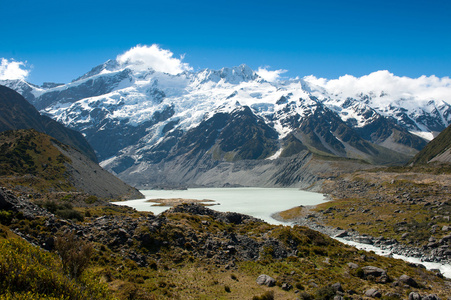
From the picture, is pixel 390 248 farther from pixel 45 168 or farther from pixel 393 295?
pixel 45 168

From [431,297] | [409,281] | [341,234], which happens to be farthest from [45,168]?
[431,297]

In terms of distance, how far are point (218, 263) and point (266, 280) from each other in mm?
7466

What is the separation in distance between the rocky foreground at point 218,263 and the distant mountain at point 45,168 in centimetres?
9364

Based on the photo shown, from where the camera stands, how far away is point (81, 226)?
39375 millimetres

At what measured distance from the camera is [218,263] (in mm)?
38219

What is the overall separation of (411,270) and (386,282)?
8159 mm

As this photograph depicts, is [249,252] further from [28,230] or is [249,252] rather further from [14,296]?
[14,296]

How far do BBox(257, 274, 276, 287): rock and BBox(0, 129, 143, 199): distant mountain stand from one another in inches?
4330

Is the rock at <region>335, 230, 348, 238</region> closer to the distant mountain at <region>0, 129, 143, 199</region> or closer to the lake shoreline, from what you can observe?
the lake shoreline

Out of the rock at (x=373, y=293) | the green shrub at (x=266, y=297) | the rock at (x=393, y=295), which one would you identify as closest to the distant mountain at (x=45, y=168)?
the green shrub at (x=266, y=297)

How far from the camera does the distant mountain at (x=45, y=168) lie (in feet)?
414

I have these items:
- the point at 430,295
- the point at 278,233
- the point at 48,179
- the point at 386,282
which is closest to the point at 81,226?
the point at 278,233

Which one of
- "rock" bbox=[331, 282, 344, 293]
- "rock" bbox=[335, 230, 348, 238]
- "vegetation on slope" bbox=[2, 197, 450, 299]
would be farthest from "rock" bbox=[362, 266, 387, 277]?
"rock" bbox=[335, 230, 348, 238]

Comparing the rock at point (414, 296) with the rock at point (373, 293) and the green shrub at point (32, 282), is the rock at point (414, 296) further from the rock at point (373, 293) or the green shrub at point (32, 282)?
the green shrub at point (32, 282)
